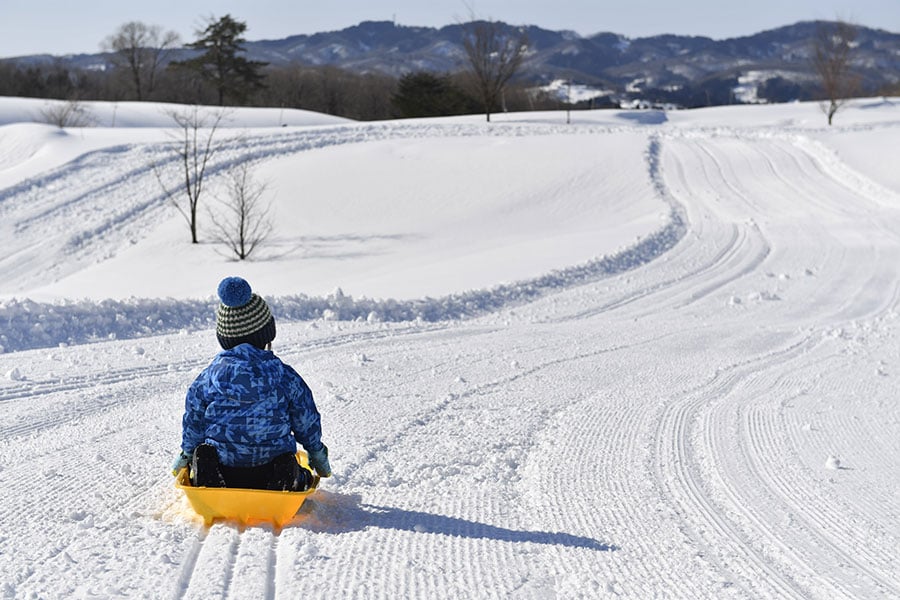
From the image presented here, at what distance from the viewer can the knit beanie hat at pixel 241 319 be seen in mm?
3857

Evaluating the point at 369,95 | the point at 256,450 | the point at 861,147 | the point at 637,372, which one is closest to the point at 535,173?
the point at 861,147

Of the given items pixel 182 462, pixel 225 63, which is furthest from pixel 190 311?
pixel 225 63

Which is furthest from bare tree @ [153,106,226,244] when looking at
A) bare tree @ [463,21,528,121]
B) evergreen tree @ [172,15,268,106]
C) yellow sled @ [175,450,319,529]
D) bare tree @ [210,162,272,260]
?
evergreen tree @ [172,15,268,106]

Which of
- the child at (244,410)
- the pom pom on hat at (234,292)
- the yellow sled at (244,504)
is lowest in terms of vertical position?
the yellow sled at (244,504)

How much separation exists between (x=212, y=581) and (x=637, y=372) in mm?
5545

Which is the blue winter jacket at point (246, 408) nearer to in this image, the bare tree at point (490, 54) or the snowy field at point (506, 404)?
the snowy field at point (506, 404)

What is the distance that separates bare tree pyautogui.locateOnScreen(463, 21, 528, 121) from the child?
126 ft

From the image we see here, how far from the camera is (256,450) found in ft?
13.0

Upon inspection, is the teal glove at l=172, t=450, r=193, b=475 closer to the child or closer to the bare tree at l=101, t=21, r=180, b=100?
the child

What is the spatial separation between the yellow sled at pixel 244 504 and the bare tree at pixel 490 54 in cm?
3867

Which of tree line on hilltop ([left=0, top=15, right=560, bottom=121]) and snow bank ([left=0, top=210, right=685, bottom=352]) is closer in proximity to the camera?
snow bank ([left=0, top=210, right=685, bottom=352])

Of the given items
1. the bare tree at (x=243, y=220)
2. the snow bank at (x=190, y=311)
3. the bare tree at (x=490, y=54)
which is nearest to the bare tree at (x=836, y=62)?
the bare tree at (x=490, y=54)

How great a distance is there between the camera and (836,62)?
3916cm

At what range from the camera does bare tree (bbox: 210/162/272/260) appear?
20.2 m
